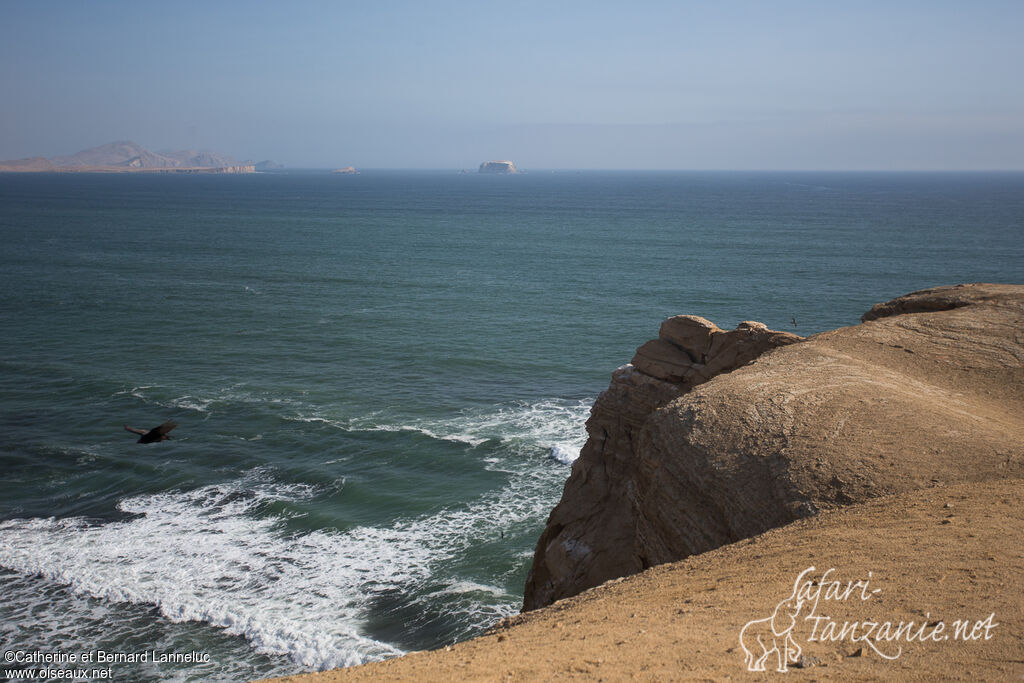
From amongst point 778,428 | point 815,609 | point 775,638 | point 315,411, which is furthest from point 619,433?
point 315,411

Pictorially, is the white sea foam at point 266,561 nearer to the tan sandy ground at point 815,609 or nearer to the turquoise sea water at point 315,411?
the turquoise sea water at point 315,411

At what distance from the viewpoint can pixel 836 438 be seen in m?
14.0

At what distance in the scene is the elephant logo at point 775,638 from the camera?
27.2ft

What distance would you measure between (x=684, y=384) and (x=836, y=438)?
6533 millimetres

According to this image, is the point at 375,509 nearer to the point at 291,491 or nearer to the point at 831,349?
the point at 291,491

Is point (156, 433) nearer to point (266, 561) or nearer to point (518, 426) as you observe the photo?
point (266, 561)

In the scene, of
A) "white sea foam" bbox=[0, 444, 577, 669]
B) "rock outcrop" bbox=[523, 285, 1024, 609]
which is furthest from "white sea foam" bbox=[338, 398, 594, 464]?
"rock outcrop" bbox=[523, 285, 1024, 609]

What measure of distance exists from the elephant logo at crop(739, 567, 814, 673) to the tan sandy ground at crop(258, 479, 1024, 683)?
0.09 m

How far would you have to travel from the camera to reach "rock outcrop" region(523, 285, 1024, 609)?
13.2 m

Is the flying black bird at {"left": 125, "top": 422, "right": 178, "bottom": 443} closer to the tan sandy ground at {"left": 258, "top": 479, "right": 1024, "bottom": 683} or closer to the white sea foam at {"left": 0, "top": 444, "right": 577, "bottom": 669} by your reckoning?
the white sea foam at {"left": 0, "top": 444, "right": 577, "bottom": 669}

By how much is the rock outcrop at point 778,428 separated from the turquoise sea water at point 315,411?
5.63 meters

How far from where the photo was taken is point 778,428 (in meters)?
14.6

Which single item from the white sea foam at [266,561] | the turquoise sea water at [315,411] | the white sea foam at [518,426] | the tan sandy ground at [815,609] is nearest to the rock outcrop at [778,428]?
the tan sandy ground at [815,609]

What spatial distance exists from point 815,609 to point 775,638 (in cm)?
86
